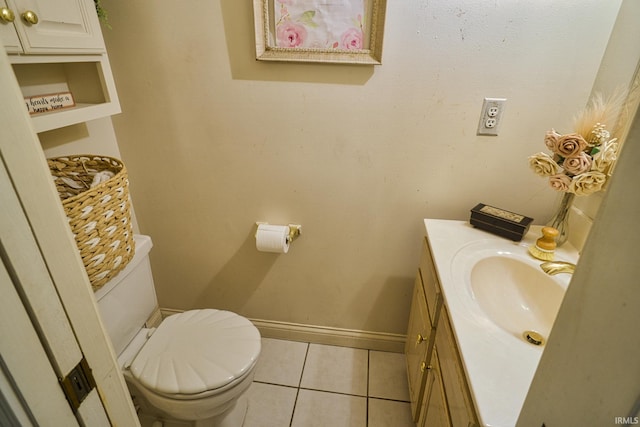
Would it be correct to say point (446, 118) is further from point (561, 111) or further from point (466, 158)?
point (561, 111)

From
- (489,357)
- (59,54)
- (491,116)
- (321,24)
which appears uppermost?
(321,24)


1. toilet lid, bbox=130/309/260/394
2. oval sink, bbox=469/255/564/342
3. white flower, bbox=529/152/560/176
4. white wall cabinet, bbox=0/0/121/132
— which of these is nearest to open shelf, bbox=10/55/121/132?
white wall cabinet, bbox=0/0/121/132

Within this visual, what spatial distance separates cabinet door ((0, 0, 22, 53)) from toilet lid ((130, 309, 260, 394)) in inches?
38.9

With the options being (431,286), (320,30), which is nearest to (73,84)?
(320,30)

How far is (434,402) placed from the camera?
1.01 metres

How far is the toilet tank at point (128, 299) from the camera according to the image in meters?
1.13

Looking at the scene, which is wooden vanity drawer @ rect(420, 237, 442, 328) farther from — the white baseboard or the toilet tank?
the toilet tank

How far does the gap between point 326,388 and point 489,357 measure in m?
1.04

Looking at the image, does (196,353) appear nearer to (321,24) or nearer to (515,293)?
(515,293)

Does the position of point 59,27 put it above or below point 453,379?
above

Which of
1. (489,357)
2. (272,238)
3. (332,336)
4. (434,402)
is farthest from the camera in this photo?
(332,336)

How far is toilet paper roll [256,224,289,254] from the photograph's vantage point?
1444 mm

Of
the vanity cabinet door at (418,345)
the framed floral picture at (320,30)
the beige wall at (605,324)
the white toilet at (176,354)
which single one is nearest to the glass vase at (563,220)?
the vanity cabinet door at (418,345)

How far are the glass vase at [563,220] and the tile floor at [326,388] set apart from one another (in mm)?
967
